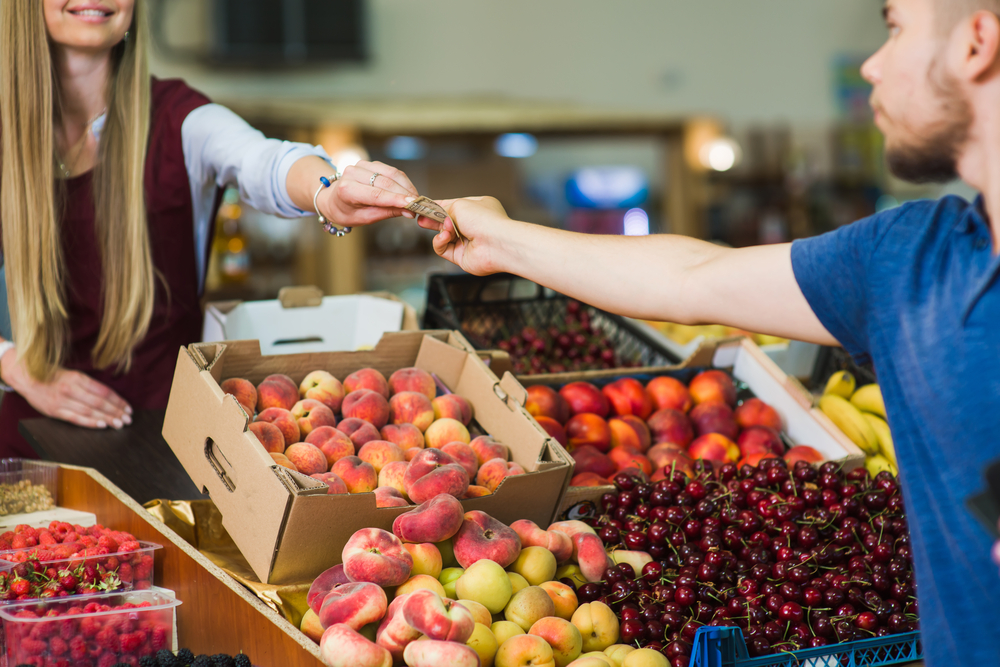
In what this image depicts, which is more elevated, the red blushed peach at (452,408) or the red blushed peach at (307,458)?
the red blushed peach at (452,408)

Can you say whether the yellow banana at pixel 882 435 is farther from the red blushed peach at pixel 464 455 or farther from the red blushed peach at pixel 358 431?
the red blushed peach at pixel 358 431

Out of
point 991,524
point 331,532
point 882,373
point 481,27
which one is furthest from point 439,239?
point 481,27

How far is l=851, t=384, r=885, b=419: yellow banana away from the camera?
197 cm

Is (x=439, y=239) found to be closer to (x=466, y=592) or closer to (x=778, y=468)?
(x=466, y=592)

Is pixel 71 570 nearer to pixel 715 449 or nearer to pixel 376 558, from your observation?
pixel 376 558

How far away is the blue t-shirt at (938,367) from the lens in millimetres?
740

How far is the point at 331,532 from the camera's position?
47.0 inches

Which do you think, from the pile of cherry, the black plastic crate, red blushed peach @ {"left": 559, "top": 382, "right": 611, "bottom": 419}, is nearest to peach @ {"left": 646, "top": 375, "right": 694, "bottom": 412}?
red blushed peach @ {"left": 559, "top": 382, "right": 611, "bottom": 419}

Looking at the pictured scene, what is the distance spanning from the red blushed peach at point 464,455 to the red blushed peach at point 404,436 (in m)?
0.06

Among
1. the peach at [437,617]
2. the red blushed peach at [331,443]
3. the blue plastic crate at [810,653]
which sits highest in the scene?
the red blushed peach at [331,443]

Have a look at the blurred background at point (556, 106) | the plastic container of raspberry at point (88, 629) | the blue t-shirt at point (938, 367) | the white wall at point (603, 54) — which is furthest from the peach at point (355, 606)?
the white wall at point (603, 54)

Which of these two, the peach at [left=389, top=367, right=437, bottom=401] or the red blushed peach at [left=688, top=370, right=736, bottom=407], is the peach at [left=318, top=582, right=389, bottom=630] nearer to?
the peach at [left=389, top=367, right=437, bottom=401]

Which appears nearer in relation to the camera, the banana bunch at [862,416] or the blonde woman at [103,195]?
the blonde woman at [103,195]

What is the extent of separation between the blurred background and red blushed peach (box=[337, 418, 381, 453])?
4.30 metres
